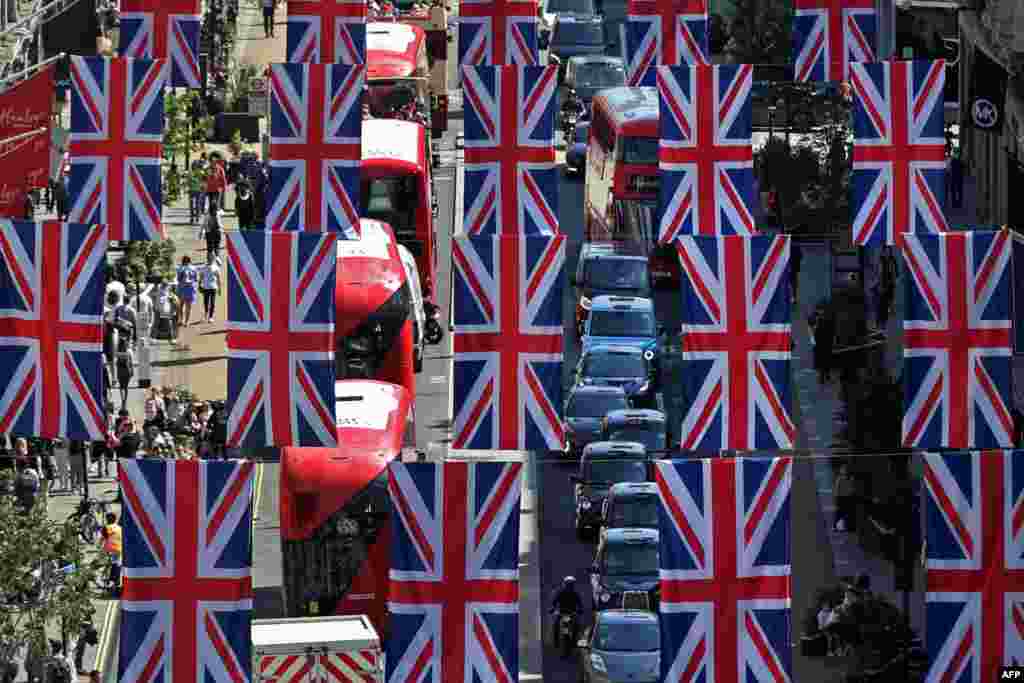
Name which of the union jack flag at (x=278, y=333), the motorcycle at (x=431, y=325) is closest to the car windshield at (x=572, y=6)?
the motorcycle at (x=431, y=325)

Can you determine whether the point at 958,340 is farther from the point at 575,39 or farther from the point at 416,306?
the point at 575,39

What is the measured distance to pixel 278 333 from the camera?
5294 cm

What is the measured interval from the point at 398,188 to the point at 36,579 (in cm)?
2062

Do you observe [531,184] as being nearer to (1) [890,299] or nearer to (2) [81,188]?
(2) [81,188]

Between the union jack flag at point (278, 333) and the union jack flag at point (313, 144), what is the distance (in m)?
8.77

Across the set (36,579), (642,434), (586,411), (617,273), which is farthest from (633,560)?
(617,273)

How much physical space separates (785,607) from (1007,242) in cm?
699

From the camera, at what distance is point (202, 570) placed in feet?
157

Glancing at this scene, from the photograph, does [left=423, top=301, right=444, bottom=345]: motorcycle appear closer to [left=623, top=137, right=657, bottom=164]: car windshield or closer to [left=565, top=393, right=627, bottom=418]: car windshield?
[left=623, top=137, right=657, bottom=164]: car windshield

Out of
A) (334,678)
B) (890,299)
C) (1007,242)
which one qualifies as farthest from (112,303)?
(1007,242)

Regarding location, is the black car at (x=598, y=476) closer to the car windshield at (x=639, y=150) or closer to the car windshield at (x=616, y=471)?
the car windshield at (x=616, y=471)

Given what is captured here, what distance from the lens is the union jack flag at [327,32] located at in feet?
224

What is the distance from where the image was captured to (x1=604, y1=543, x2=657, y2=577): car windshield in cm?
6606

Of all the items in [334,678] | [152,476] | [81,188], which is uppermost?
[81,188]
